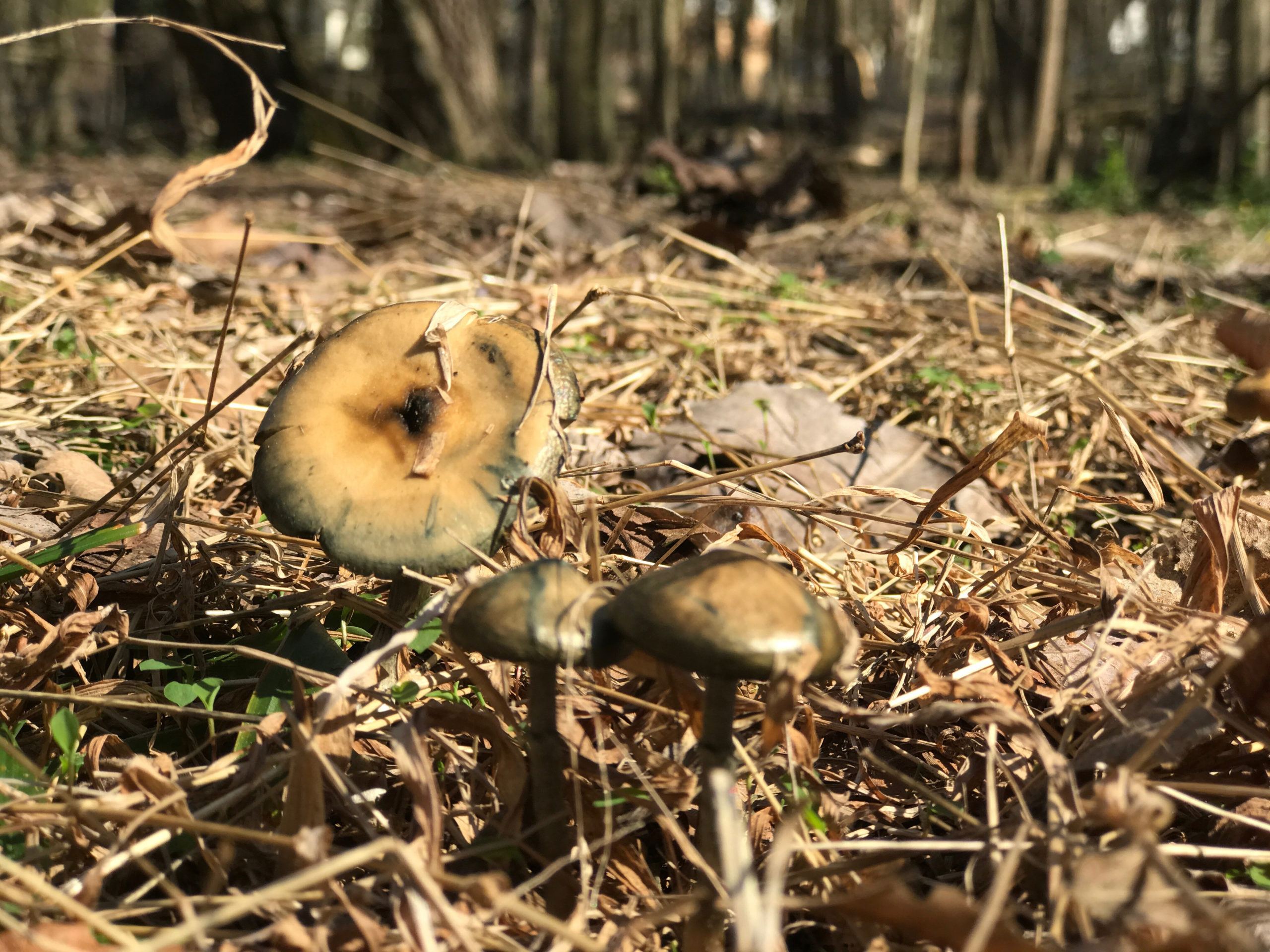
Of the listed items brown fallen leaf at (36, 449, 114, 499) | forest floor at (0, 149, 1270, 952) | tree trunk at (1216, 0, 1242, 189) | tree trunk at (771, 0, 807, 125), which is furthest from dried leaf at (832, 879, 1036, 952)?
tree trunk at (771, 0, 807, 125)

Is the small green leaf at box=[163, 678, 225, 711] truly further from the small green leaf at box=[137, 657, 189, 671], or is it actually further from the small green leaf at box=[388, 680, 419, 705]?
the small green leaf at box=[388, 680, 419, 705]

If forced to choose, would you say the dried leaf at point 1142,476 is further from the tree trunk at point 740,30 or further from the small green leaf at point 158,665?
the tree trunk at point 740,30

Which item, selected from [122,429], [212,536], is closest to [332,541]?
[212,536]

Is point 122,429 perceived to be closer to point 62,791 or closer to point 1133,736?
point 62,791

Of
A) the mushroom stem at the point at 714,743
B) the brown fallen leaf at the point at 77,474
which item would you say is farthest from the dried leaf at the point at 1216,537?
the brown fallen leaf at the point at 77,474

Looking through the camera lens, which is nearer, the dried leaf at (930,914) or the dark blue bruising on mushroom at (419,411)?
the dried leaf at (930,914)

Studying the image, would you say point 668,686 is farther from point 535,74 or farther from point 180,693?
point 535,74
